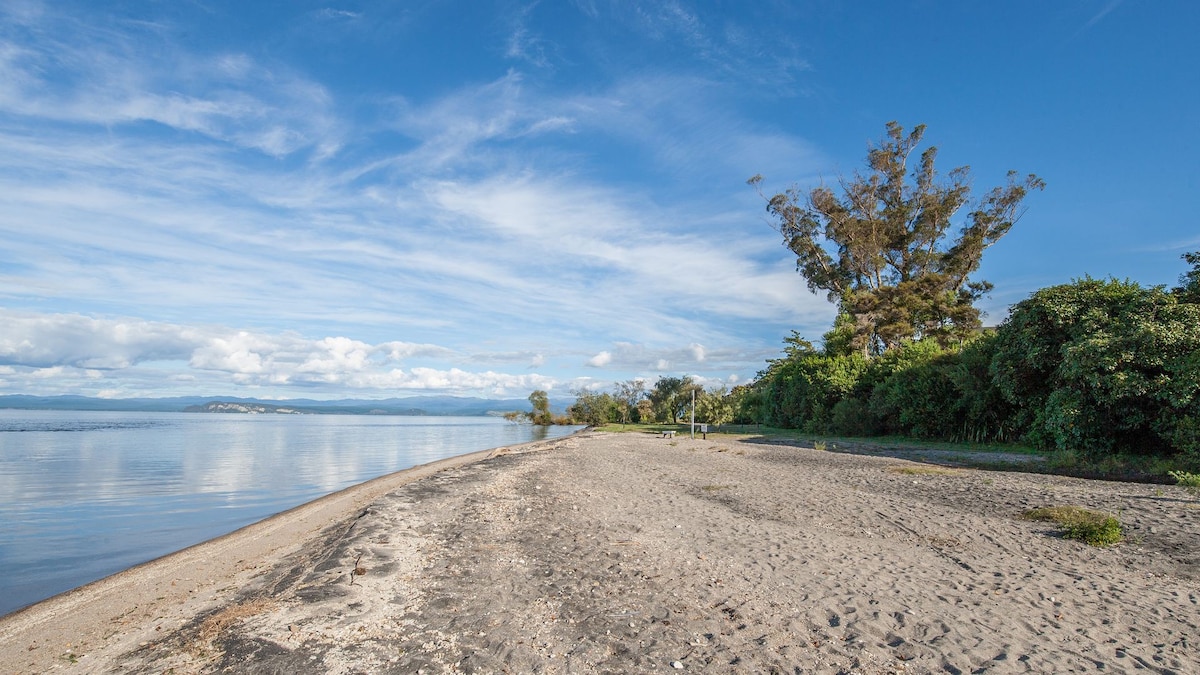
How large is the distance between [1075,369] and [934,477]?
17.2 feet

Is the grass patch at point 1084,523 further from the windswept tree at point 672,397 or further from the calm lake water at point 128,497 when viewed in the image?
the windswept tree at point 672,397

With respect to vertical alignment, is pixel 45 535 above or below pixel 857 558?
below

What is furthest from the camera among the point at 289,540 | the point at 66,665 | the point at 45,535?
the point at 45,535

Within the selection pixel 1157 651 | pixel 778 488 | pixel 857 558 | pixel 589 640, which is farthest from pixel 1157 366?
pixel 589 640

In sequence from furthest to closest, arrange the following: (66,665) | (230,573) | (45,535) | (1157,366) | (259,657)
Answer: (1157,366)
(45,535)
(230,573)
(66,665)
(259,657)

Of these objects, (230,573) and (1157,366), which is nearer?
(230,573)

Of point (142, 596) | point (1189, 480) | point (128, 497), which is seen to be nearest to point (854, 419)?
point (1189, 480)

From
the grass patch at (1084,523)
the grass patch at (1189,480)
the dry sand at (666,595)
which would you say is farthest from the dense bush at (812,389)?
the grass patch at (1084,523)

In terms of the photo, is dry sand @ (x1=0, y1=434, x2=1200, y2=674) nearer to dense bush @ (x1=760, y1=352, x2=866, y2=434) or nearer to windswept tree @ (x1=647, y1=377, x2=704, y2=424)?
dense bush @ (x1=760, y1=352, x2=866, y2=434)

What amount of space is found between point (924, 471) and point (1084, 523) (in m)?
7.64

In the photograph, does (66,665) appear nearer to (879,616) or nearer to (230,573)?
(230,573)

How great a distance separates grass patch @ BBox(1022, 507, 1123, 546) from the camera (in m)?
8.83

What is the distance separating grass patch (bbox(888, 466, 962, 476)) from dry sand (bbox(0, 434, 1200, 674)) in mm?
3134

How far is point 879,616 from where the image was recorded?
6.14 metres
